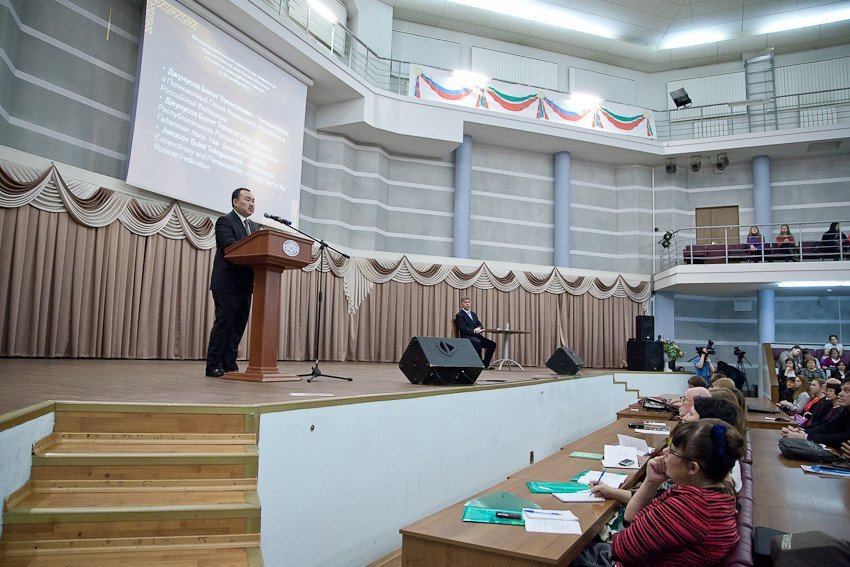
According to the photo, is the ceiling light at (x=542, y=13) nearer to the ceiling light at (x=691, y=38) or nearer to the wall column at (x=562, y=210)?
the ceiling light at (x=691, y=38)

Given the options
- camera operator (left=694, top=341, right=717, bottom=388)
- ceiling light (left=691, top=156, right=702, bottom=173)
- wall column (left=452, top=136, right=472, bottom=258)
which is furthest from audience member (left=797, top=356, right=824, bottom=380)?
wall column (left=452, top=136, right=472, bottom=258)

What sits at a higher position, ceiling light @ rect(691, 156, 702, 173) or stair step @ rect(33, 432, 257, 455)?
ceiling light @ rect(691, 156, 702, 173)

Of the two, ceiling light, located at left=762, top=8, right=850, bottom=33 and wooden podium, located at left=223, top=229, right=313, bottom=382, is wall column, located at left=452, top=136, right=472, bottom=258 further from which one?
wooden podium, located at left=223, top=229, right=313, bottom=382

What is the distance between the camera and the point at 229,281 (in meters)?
3.96

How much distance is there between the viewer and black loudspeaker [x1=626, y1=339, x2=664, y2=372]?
33.7 ft

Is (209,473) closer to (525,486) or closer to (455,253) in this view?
(525,486)

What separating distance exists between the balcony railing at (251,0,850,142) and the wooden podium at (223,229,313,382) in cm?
668

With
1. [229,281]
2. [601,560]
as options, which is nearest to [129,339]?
[229,281]

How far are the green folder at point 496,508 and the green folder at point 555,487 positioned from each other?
0.19 metres

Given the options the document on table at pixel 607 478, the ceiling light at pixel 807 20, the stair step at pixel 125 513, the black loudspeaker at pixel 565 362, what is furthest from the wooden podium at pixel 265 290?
the ceiling light at pixel 807 20

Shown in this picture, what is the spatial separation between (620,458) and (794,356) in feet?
27.8

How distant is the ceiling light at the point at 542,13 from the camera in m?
11.1

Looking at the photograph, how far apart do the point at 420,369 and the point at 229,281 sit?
1.67 metres

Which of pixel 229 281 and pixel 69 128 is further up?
pixel 69 128
